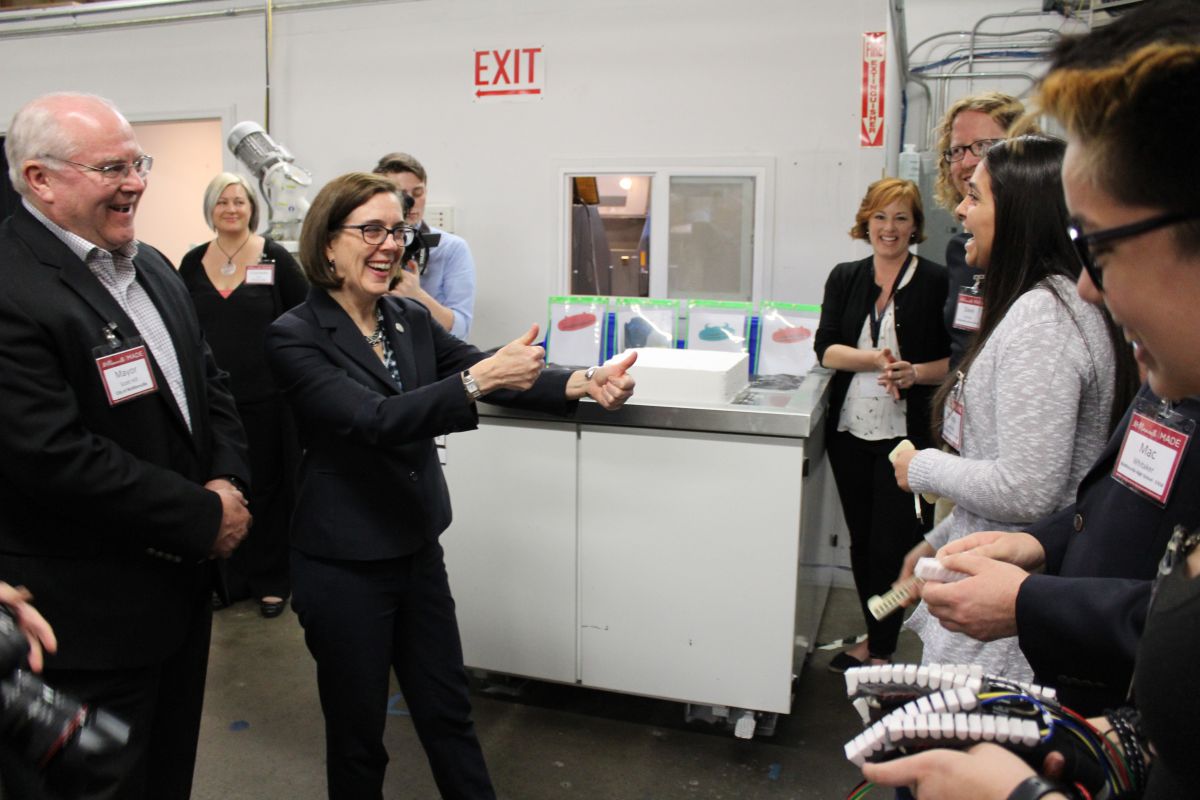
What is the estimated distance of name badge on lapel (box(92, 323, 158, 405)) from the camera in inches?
59.9

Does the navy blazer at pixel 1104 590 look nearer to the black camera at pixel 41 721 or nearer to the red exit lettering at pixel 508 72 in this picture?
the black camera at pixel 41 721

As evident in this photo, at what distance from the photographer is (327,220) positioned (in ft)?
6.12

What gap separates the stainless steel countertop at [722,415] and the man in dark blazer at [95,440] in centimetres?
100

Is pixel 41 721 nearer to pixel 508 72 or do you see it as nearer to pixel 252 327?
pixel 252 327

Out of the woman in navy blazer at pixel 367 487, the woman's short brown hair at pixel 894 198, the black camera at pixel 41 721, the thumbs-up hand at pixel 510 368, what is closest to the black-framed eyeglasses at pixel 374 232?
the woman in navy blazer at pixel 367 487

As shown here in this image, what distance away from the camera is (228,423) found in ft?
6.32

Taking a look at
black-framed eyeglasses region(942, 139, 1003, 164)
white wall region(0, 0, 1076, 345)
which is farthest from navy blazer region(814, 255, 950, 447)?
white wall region(0, 0, 1076, 345)

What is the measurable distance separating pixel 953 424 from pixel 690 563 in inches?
37.5

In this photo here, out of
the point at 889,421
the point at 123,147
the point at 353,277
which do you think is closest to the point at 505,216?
the point at 889,421

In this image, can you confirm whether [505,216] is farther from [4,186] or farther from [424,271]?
[4,186]

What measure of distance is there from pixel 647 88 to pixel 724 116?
363 millimetres

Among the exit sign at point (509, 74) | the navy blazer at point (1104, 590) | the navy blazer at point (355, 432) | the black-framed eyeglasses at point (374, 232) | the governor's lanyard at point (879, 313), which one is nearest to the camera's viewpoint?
the navy blazer at point (1104, 590)

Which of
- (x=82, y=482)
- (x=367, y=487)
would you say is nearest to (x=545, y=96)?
(x=367, y=487)

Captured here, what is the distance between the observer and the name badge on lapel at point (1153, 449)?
3.23 feet
